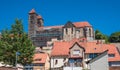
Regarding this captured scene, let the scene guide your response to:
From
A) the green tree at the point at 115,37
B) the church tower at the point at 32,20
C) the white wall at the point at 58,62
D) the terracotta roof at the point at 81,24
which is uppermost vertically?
the church tower at the point at 32,20

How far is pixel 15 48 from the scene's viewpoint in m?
60.5

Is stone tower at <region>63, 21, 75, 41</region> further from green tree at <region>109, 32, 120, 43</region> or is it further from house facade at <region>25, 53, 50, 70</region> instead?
house facade at <region>25, 53, 50, 70</region>

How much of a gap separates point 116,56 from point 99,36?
217ft

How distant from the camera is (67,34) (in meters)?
136

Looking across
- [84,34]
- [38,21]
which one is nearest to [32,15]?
[38,21]

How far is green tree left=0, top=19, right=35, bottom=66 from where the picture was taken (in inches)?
2355

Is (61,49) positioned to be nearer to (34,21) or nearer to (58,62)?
(58,62)

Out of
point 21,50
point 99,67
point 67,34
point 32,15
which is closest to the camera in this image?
point 99,67

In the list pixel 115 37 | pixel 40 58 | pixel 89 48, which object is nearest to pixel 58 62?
pixel 40 58

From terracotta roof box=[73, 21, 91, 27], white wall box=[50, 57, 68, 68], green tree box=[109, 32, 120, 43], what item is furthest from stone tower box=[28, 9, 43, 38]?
white wall box=[50, 57, 68, 68]

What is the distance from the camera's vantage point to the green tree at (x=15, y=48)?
5981 cm

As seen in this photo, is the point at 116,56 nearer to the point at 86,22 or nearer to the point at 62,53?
the point at 62,53

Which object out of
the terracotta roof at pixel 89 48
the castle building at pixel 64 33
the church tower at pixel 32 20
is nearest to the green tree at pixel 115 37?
the castle building at pixel 64 33

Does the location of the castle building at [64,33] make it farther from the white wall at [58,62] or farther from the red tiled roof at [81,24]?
the white wall at [58,62]
